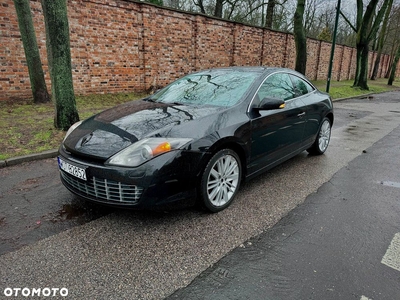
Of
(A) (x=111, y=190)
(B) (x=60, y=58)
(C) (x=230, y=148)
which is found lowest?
(A) (x=111, y=190)

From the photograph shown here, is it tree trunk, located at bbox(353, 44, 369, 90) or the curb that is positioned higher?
tree trunk, located at bbox(353, 44, 369, 90)

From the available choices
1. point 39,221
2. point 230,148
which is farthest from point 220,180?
point 39,221

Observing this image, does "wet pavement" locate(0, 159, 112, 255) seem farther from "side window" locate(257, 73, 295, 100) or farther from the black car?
"side window" locate(257, 73, 295, 100)

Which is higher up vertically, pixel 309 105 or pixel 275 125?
pixel 309 105

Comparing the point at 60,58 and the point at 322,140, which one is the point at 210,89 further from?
the point at 60,58

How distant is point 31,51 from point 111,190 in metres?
6.91

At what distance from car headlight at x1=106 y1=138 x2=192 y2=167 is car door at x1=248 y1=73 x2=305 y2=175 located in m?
1.17

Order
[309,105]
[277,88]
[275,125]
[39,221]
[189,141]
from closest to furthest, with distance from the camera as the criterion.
A: [189,141], [39,221], [275,125], [277,88], [309,105]

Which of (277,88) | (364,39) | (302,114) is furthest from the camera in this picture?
(364,39)

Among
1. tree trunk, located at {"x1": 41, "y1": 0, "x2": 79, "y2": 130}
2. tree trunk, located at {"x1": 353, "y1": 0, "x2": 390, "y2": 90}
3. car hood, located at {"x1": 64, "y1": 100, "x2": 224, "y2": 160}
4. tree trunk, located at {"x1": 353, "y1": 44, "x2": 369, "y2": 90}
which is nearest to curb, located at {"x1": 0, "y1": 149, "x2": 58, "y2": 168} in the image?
tree trunk, located at {"x1": 41, "y1": 0, "x2": 79, "y2": 130}

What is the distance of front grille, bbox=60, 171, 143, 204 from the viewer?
8.33 feet

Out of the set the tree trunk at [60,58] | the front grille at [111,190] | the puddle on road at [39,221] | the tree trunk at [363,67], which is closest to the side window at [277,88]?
the front grille at [111,190]

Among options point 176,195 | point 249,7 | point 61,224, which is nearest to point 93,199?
point 61,224

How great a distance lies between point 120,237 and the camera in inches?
104
